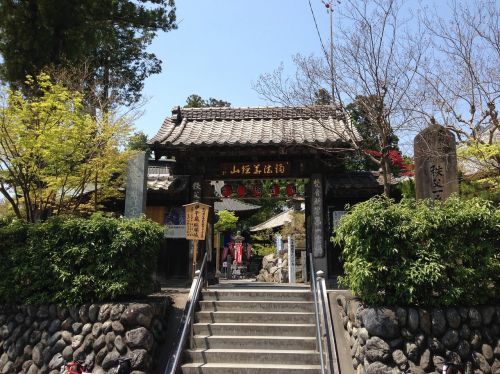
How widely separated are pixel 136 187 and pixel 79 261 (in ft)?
11.3

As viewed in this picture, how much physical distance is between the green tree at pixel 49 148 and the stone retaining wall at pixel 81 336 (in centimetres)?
325

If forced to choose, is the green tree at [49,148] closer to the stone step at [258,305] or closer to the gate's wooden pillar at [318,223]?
the stone step at [258,305]

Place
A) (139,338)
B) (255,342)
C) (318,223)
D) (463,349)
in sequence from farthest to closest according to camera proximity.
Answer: (318,223) → (255,342) → (139,338) → (463,349)

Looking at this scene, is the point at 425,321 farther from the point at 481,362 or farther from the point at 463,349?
the point at 481,362

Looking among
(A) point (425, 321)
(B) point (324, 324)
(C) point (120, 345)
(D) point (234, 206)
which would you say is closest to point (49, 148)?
(C) point (120, 345)

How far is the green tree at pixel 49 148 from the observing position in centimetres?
1009

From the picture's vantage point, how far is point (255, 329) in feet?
28.9

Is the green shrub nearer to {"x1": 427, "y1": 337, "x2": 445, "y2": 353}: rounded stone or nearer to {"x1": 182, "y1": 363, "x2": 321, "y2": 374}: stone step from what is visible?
{"x1": 427, "y1": 337, "x2": 445, "y2": 353}: rounded stone

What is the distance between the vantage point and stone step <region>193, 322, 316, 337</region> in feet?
28.7

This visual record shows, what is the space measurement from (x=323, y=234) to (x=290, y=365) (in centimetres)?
562

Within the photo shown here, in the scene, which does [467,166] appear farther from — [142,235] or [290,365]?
[142,235]

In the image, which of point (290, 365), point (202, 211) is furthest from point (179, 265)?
point (290, 365)

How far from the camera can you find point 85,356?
26.7 feet

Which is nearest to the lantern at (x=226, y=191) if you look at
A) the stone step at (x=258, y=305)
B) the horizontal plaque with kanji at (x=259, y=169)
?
the horizontal plaque with kanji at (x=259, y=169)
